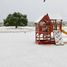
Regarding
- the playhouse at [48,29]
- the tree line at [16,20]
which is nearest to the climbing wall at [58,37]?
the playhouse at [48,29]

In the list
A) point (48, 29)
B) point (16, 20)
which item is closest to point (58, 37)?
point (48, 29)

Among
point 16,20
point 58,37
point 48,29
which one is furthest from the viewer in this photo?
point 16,20

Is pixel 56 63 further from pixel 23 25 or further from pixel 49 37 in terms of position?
pixel 23 25

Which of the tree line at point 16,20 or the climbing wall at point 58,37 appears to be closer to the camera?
the climbing wall at point 58,37

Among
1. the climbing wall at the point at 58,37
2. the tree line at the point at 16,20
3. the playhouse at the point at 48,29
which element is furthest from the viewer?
the tree line at the point at 16,20

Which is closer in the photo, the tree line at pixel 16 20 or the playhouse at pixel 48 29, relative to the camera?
the playhouse at pixel 48 29

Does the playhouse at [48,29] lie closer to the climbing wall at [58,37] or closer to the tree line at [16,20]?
the climbing wall at [58,37]

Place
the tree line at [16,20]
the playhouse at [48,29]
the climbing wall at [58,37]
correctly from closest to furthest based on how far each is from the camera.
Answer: the climbing wall at [58,37] < the playhouse at [48,29] < the tree line at [16,20]

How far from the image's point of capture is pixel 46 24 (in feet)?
28.0

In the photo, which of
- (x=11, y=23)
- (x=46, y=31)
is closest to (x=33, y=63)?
(x=46, y=31)

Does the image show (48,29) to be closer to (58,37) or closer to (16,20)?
(58,37)

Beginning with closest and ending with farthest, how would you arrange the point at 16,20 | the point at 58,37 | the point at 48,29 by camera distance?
the point at 58,37
the point at 48,29
the point at 16,20

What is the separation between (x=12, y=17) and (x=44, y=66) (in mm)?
17272

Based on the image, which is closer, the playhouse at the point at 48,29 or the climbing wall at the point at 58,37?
the climbing wall at the point at 58,37
